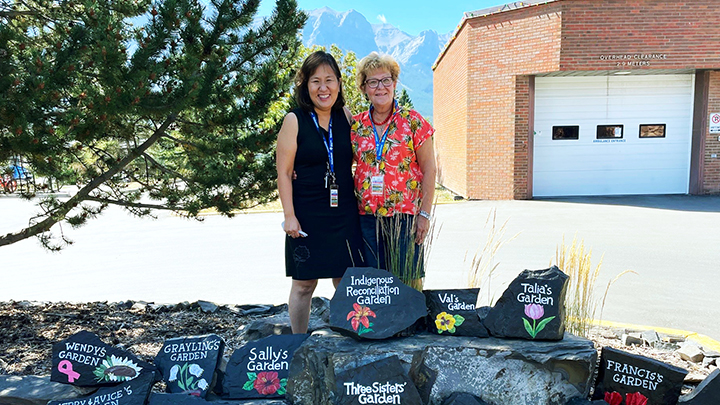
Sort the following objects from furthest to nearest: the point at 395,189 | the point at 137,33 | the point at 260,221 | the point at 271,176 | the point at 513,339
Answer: the point at 260,221 → the point at 271,176 → the point at 137,33 → the point at 395,189 → the point at 513,339

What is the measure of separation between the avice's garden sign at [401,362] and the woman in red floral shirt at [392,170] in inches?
11.8

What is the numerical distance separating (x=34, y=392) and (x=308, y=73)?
7.36 feet

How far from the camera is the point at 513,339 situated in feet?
8.68

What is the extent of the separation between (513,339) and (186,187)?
3.02 meters

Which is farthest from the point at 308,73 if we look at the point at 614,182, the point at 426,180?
the point at 614,182

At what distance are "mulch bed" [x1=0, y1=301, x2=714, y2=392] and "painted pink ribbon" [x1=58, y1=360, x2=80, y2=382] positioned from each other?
2.77ft

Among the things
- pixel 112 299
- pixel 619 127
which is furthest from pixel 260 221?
pixel 619 127

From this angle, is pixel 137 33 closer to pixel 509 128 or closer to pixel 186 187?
pixel 186 187

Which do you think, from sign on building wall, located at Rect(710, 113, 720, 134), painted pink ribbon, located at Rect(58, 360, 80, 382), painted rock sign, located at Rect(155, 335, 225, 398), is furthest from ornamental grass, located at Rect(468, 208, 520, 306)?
sign on building wall, located at Rect(710, 113, 720, 134)

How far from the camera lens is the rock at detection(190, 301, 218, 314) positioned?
457 centimetres

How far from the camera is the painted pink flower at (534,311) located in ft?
8.61

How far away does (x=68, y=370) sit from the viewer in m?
2.59

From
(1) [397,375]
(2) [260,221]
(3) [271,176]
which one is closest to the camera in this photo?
(1) [397,375]

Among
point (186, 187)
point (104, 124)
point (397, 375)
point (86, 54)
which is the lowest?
point (397, 375)
